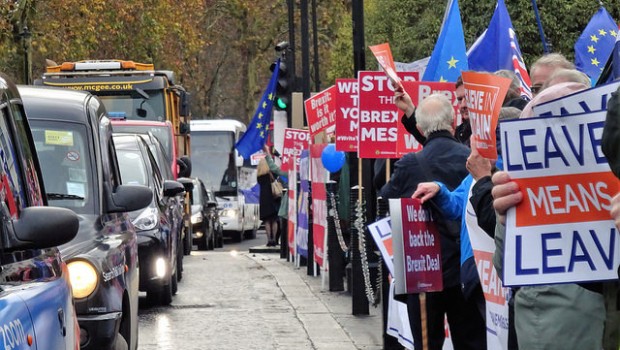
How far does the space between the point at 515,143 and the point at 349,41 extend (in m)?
46.7

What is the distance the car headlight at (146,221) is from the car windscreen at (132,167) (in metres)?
0.68

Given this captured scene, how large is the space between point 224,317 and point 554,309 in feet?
26.9

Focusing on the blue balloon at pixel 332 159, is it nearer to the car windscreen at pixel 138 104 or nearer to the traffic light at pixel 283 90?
the traffic light at pixel 283 90

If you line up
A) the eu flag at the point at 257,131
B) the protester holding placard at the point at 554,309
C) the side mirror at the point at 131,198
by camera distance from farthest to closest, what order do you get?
1. the eu flag at the point at 257,131
2. the side mirror at the point at 131,198
3. the protester holding placard at the point at 554,309

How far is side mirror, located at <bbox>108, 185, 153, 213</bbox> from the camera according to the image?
8.38m

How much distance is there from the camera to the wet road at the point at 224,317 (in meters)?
11.3

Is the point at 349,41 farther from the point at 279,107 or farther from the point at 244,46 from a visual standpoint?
the point at 279,107

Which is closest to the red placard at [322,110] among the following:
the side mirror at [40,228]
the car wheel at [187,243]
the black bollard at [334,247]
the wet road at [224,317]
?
the black bollard at [334,247]

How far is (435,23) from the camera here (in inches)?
1300

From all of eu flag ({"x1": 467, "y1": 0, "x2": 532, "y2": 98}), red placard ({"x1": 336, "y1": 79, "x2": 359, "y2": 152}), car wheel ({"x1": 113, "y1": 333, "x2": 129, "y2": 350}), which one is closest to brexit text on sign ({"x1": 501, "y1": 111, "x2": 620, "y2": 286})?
car wheel ({"x1": 113, "y1": 333, "x2": 129, "y2": 350})

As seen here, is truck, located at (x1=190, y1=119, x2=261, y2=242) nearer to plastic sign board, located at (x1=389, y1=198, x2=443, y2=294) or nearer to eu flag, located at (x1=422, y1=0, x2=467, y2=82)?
eu flag, located at (x1=422, y1=0, x2=467, y2=82)

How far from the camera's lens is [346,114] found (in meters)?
14.0

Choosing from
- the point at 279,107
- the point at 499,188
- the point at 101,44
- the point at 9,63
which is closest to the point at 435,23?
the point at 279,107

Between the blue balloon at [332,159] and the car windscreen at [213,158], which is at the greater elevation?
the car windscreen at [213,158]
